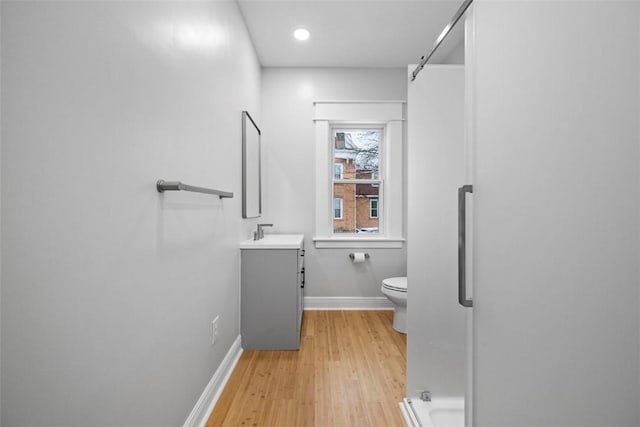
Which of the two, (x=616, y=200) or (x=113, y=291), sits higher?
(x=616, y=200)

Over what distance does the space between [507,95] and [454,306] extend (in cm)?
102

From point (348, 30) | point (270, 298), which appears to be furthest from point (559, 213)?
point (348, 30)

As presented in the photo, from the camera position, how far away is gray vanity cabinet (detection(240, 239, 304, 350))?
229cm

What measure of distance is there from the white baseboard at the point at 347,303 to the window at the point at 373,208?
34.5 inches

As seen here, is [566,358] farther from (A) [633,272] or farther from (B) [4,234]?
(B) [4,234]

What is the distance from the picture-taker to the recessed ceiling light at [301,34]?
2553mm

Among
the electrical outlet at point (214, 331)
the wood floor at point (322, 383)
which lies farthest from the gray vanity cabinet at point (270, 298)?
the electrical outlet at point (214, 331)

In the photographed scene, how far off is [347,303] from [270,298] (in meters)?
1.17

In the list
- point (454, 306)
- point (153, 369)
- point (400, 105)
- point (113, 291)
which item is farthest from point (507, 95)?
point (400, 105)

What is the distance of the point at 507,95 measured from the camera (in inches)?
29.8

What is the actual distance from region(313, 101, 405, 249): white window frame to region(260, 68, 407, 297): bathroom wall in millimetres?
66

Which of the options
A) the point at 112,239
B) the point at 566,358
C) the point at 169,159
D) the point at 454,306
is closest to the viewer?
Answer: the point at 566,358

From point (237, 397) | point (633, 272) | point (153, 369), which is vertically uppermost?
point (633, 272)

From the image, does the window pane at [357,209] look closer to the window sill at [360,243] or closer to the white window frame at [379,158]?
the white window frame at [379,158]
